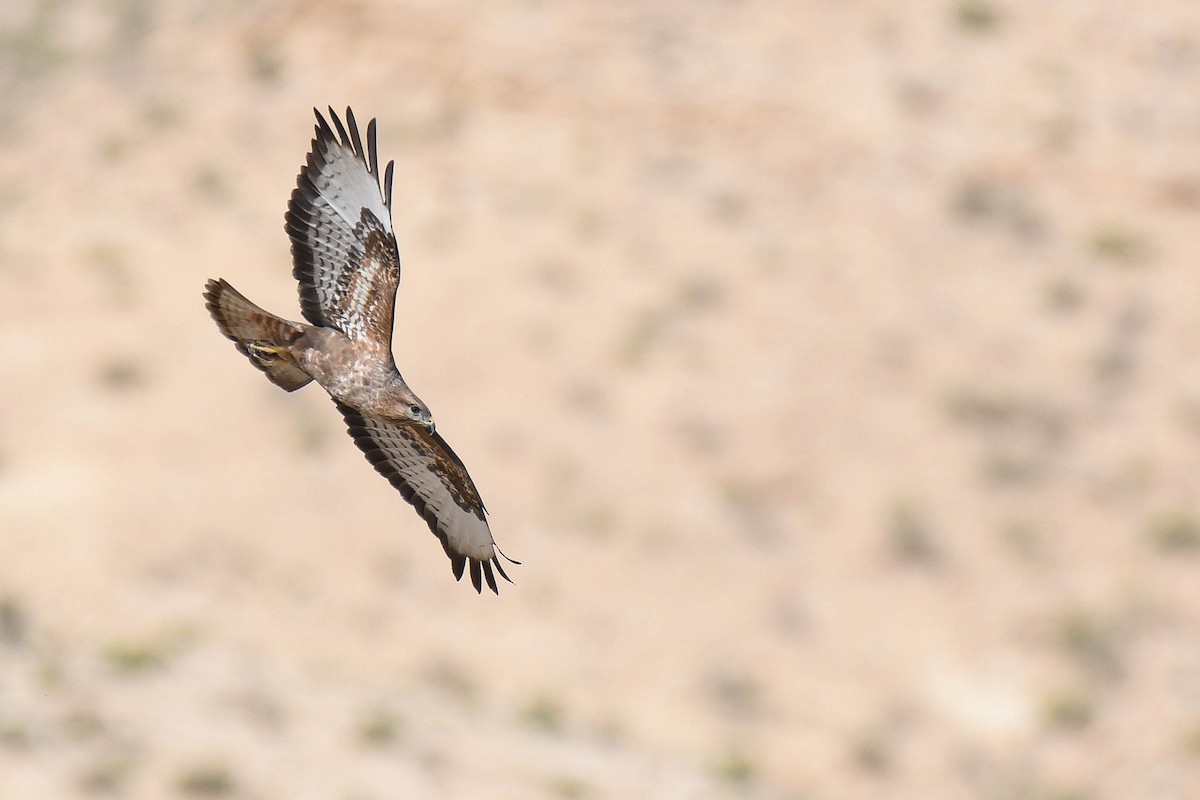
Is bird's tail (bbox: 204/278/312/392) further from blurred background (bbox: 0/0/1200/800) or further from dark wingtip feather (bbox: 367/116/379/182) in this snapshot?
blurred background (bbox: 0/0/1200/800)

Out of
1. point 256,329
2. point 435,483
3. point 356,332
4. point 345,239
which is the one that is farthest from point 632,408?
point 256,329

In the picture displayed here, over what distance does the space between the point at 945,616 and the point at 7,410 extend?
11.9 metres

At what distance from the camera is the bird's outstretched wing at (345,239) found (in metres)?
9.59

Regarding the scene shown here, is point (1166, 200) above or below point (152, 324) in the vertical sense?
above

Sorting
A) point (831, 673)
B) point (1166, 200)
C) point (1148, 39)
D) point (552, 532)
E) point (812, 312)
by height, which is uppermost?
point (1148, 39)

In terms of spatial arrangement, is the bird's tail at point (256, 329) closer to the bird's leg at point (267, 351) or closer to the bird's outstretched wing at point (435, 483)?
the bird's leg at point (267, 351)

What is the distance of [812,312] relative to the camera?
79.0ft

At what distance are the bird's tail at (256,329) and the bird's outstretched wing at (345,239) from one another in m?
0.32

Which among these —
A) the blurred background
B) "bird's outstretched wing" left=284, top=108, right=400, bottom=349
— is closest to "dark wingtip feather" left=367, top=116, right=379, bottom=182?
"bird's outstretched wing" left=284, top=108, right=400, bottom=349

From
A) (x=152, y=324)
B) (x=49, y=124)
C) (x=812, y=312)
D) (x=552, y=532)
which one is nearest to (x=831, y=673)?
(x=552, y=532)

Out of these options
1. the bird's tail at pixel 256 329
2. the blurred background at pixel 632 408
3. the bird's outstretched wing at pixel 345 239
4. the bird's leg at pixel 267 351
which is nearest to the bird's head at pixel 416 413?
the bird's outstretched wing at pixel 345 239

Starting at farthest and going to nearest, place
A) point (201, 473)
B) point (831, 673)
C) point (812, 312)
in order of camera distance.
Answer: point (812, 312)
point (201, 473)
point (831, 673)

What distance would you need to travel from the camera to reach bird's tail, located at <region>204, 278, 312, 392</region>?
9.24 m

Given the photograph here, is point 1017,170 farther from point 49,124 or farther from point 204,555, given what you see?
point 49,124
